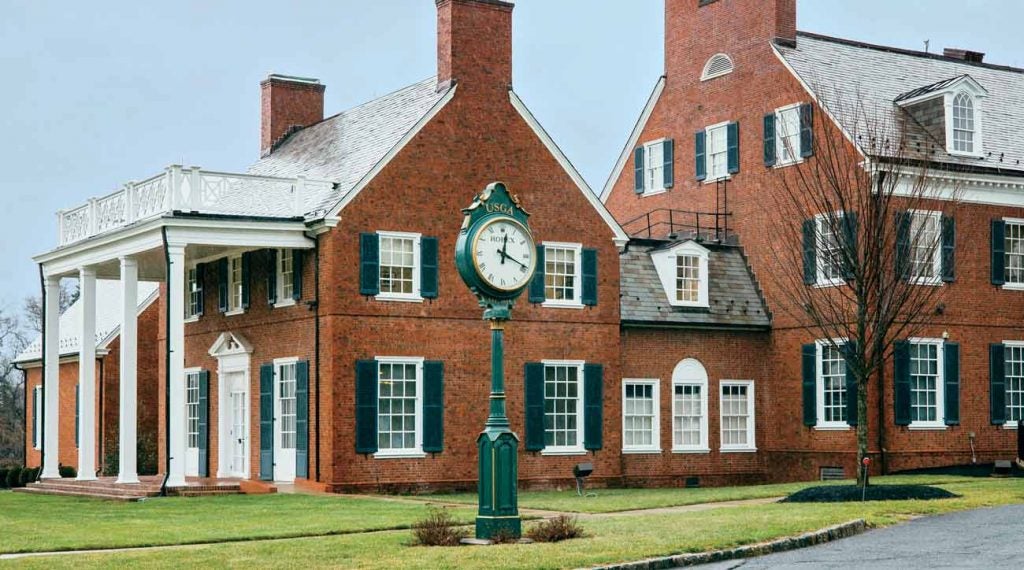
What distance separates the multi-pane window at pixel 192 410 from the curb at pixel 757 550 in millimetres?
21114

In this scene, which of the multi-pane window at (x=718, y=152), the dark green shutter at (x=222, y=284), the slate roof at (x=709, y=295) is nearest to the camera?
the slate roof at (x=709, y=295)

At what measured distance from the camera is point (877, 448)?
1318 inches

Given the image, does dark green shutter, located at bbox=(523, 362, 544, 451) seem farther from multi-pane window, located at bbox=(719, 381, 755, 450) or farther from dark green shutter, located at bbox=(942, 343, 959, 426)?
dark green shutter, located at bbox=(942, 343, 959, 426)

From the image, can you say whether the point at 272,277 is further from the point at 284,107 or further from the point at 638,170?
the point at 638,170

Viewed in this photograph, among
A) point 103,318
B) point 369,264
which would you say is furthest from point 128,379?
point 103,318

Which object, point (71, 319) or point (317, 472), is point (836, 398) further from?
point (71, 319)

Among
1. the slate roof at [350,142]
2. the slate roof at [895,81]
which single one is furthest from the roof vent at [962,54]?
the slate roof at [350,142]

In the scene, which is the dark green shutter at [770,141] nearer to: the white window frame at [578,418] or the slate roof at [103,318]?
the white window frame at [578,418]

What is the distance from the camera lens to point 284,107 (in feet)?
137

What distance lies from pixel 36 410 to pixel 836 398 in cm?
2658

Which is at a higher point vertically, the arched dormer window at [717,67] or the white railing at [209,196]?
the arched dormer window at [717,67]

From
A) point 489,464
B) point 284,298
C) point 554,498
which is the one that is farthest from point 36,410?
point 489,464

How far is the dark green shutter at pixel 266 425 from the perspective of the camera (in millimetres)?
33031

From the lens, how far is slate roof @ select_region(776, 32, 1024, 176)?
34969mm
